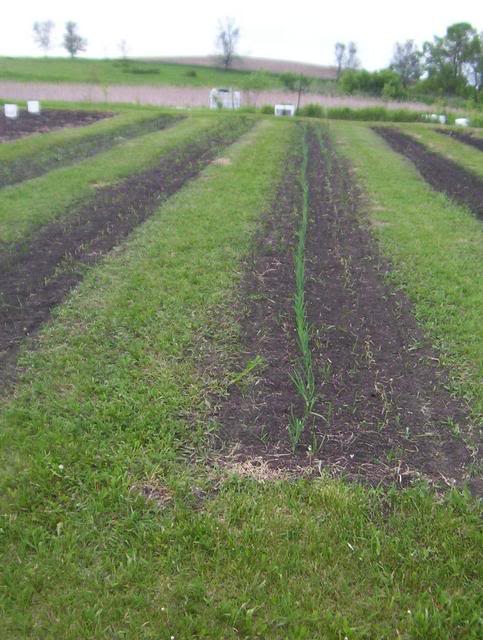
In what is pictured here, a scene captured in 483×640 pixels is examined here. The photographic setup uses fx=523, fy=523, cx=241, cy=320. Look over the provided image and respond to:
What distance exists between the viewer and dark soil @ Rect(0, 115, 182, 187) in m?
10.5

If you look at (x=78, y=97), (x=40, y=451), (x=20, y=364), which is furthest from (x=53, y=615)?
(x=78, y=97)

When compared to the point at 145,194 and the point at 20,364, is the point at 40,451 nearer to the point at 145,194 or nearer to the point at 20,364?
the point at 20,364

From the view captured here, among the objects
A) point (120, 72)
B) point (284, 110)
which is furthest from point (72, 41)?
point (284, 110)

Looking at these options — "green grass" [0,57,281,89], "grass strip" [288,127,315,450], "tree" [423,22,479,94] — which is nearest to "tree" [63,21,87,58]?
"green grass" [0,57,281,89]

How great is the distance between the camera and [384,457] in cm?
317

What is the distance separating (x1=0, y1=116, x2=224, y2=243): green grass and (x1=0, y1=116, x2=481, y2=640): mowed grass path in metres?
3.82

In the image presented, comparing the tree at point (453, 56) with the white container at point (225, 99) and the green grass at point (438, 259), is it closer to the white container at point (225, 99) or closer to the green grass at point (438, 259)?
the white container at point (225, 99)

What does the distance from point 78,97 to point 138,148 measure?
18632 mm

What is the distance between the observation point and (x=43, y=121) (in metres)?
18.6

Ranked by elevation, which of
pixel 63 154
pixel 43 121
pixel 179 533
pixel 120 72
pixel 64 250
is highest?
pixel 120 72

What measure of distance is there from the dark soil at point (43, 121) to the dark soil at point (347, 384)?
482 inches

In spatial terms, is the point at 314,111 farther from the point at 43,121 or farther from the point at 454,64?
the point at 454,64

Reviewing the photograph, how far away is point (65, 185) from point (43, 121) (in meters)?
11.2

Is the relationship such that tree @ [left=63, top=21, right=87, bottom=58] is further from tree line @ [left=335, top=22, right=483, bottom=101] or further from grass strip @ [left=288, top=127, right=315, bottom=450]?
grass strip @ [left=288, top=127, right=315, bottom=450]
